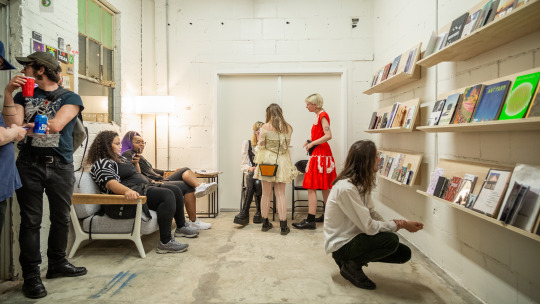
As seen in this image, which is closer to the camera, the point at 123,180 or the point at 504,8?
the point at 504,8

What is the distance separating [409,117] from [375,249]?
1.29 m

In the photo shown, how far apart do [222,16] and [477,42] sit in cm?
361

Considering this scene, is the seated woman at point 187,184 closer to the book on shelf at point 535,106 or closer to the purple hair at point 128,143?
the purple hair at point 128,143

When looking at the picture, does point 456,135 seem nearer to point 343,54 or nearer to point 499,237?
point 499,237

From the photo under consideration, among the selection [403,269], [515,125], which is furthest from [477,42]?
[403,269]

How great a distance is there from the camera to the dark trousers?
205 cm

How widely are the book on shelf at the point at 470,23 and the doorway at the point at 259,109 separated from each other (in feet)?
8.75

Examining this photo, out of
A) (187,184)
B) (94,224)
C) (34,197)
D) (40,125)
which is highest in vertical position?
(40,125)

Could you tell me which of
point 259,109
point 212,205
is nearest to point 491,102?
point 259,109

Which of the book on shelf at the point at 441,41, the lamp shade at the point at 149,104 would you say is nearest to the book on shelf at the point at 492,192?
the book on shelf at the point at 441,41

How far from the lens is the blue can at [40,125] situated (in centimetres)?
184

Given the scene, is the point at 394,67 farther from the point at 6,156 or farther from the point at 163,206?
the point at 6,156

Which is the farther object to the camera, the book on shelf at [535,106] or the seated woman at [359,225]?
the seated woman at [359,225]

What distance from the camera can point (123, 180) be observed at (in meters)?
2.88
